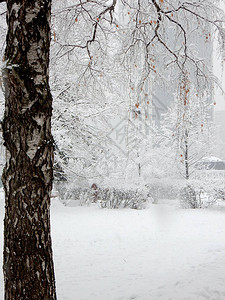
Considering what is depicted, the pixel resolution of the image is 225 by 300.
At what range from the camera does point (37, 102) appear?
2.22 metres

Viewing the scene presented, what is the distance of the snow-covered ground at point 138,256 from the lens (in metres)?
3.52

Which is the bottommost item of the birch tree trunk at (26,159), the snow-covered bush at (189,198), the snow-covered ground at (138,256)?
the snow-covered ground at (138,256)

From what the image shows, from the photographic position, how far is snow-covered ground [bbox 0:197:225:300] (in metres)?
3.52

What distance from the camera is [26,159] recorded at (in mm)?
2172

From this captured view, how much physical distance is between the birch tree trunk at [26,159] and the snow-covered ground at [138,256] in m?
1.47

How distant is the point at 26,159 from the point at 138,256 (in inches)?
146

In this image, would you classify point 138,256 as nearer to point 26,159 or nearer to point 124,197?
point 26,159

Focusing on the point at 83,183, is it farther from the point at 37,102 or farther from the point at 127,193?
the point at 37,102

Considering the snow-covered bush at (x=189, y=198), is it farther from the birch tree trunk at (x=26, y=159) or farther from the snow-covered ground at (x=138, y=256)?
the birch tree trunk at (x=26, y=159)

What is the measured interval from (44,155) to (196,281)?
269 cm

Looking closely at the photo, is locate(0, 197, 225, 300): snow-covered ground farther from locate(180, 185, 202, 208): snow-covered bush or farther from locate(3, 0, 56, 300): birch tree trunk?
locate(180, 185, 202, 208): snow-covered bush

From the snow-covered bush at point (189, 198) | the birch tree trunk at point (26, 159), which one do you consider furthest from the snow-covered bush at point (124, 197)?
the birch tree trunk at point (26, 159)

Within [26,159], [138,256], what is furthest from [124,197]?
[26,159]

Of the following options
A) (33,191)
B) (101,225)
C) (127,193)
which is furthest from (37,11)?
(127,193)
